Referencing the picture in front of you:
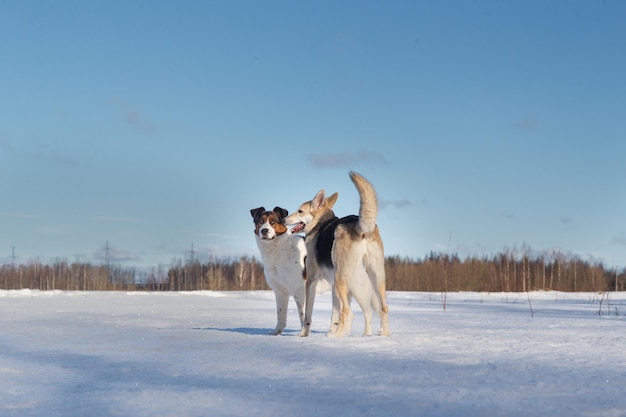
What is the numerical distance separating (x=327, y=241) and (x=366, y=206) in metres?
0.79

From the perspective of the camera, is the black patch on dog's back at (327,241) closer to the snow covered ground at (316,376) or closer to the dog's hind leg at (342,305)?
the dog's hind leg at (342,305)

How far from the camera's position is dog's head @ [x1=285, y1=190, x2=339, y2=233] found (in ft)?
25.5

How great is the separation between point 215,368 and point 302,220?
332cm

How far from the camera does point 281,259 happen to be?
7539mm

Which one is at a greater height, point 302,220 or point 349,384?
point 302,220

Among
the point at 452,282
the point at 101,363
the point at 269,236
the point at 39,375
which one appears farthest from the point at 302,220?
the point at 452,282

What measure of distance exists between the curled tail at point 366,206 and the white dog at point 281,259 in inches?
43.3

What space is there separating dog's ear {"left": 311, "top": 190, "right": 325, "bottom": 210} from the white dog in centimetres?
41

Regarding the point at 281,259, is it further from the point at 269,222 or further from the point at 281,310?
the point at 281,310

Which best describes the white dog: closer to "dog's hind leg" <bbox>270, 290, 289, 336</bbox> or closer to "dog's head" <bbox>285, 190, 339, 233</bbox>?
"dog's hind leg" <bbox>270, 290, 289, 336</bbox>

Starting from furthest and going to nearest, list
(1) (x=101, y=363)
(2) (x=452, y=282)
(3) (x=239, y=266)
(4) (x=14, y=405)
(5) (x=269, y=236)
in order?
(3) (x=239, y=266)
(2) (x=452, y=282)
(5) (x=269, y=236)
(1) (x=101, y=363)
(4) (x=14, y=405)

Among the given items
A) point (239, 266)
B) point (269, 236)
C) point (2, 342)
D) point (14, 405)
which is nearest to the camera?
point (14, 405)

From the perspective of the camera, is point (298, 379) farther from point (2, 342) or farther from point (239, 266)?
point (239, 266)

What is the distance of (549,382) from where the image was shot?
3.97 m
